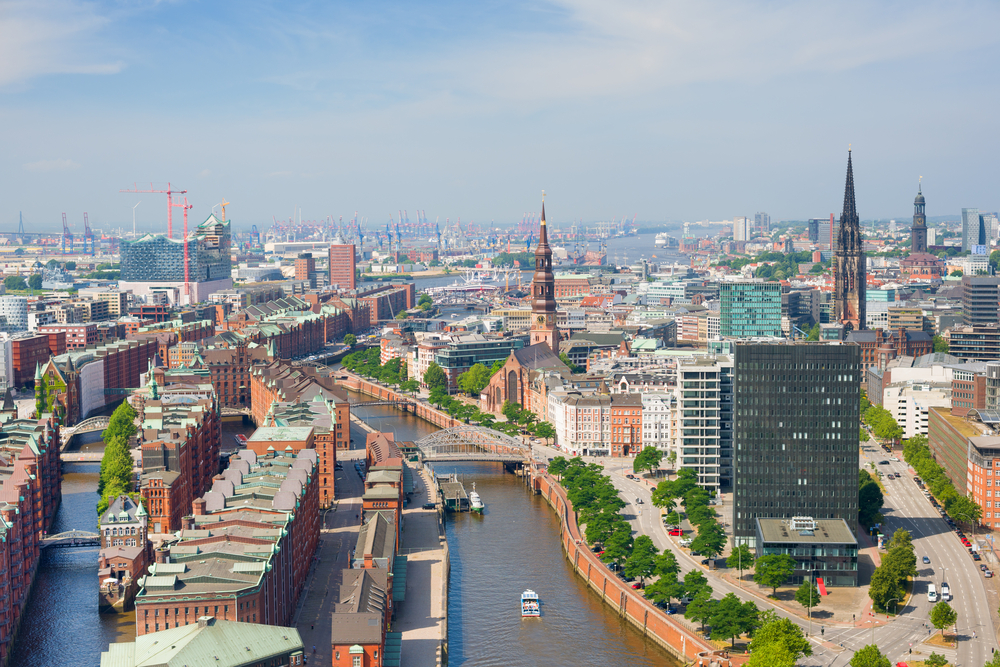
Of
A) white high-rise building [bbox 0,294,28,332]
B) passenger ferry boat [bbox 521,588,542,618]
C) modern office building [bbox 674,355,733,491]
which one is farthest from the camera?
white high-rise building [bbox 0,294,28,332]

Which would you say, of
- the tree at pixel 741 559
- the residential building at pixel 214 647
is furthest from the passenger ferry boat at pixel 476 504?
the residential building at pixel 214 647

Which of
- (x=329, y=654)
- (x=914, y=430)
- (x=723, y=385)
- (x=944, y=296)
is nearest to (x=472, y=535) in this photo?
(x=723, y=385)

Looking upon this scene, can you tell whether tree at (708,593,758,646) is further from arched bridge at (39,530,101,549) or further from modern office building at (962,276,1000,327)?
modern office building at (962,276,1000,327)

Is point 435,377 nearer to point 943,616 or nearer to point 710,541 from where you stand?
point 710,541

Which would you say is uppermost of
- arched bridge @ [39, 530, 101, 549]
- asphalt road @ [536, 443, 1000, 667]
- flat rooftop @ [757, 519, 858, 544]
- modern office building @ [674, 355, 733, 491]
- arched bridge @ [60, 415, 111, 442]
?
modern office building @ [674, 355, 733, 491]

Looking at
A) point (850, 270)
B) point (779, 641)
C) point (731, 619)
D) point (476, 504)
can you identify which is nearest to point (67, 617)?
point (476, 504)

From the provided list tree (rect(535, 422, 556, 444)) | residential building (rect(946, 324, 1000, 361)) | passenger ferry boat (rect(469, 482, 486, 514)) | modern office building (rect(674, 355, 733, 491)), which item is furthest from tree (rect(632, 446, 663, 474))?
residential building (rect(946, 324, 1000, 361))

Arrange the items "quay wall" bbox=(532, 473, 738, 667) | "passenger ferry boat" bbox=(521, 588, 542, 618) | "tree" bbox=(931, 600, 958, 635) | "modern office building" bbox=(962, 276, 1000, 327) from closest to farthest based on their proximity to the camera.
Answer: "tree" bbox=(931, 600, 958, 635)
"quay wall" bbox=(532, 473, 738, 667)
"passenger ferry boat" bbox=(521, 588, 542, 618)
"modern office building" bbox=(962, 276, 1000, 327)
